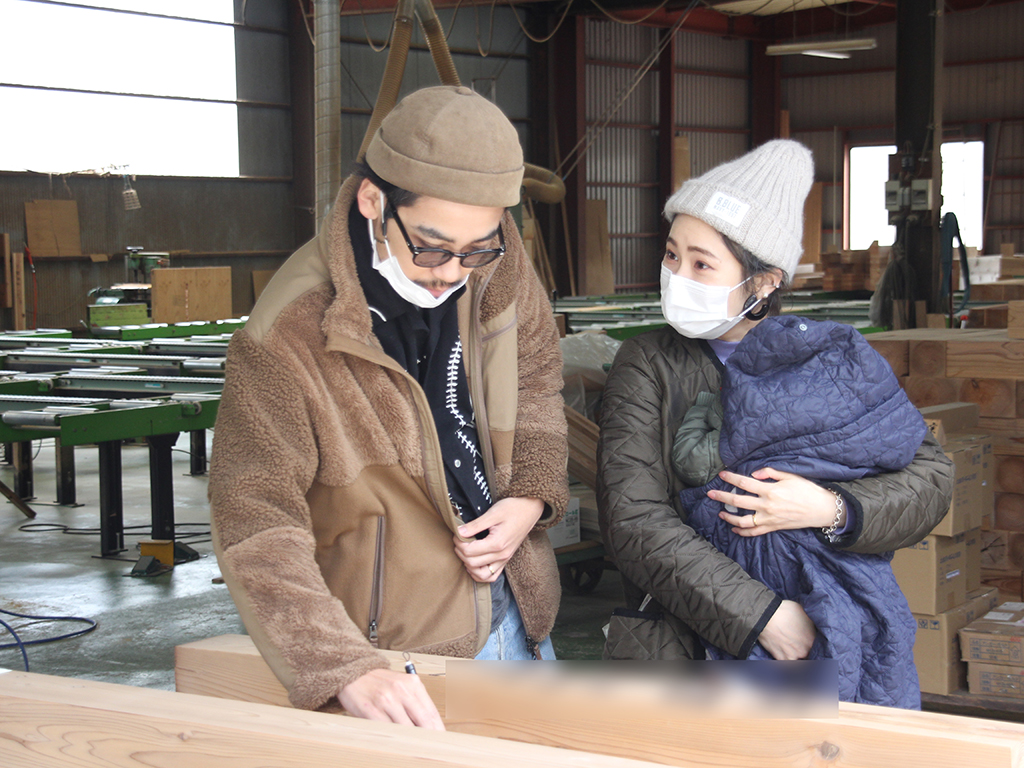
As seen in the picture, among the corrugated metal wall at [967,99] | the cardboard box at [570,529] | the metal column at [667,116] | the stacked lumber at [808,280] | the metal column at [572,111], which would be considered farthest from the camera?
the metal column at [667,116]

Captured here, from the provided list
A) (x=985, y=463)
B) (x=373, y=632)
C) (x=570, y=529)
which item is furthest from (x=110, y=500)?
(x=373, y=632)

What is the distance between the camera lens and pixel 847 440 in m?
1.46

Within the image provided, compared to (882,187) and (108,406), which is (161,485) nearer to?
(108,406)

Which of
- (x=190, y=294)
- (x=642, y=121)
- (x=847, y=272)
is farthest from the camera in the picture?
(x=642, y=121)

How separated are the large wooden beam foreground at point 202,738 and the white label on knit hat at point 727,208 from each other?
2.92ft

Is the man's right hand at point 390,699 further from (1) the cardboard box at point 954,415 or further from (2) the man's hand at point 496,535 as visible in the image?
(1) the cardboard box at point 954,415

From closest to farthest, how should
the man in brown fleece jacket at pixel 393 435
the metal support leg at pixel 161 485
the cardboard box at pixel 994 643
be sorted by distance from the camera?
the man in brown fleece jacket at pixel 393 435 < the cardboard box at pixel 994 643 < the metal support leg at pixel 161 485

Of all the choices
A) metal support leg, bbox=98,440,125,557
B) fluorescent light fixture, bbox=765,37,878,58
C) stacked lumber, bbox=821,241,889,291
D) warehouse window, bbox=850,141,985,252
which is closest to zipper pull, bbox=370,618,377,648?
metal support leg, bbox=98,440,125,557

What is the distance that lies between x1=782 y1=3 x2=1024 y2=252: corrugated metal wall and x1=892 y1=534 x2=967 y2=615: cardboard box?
13.9 m

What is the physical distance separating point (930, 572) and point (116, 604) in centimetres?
322

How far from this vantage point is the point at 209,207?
12.3m

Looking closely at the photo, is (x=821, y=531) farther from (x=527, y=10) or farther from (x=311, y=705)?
(x=527, y=10)

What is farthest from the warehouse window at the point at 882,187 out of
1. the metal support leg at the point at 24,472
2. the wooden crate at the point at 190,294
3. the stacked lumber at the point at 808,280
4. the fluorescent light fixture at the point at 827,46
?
the metal support leg at the point at 24,472

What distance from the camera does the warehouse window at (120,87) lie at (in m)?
10.8
